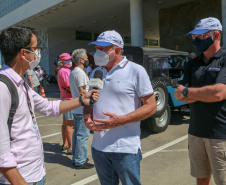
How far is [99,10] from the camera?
18188mm

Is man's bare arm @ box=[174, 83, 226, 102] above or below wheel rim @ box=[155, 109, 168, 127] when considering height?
above

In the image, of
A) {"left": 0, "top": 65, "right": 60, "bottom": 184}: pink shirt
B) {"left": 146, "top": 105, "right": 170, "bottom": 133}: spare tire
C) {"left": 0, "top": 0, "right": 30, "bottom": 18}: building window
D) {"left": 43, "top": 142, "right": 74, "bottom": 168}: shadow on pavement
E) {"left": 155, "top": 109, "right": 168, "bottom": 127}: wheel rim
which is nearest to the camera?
{"left": 0, "top": 65, "right": 60, "bottom": 184}: pink shirt

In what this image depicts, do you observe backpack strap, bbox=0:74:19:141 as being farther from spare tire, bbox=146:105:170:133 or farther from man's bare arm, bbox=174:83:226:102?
spare tire, bbox=146:105:170:133

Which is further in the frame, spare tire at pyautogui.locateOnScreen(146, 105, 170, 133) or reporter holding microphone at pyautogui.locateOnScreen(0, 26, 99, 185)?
spare tire at pyautogui.locateOnScreen(146, 105, 170, 133)

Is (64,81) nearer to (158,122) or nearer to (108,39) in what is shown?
(108,39)

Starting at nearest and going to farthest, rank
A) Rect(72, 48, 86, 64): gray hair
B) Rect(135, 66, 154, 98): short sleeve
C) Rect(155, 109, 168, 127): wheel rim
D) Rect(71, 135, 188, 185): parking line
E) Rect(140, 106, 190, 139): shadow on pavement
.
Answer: Rect(135, 66, 154, 98): short sleeve, Rect(71, 135, 188, 185): parking line, Rect(72, 48, 86, 64): gray hair, Rect(155, 109, 168, 127): wheel rim, Rect(140, 106, 190, 139): shadow on pavement

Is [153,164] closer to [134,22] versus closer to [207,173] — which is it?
[207,173]

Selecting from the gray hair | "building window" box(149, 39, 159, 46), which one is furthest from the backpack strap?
"building window" box(149, 39, 159, 46)

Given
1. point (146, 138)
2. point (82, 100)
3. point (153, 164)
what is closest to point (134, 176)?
point (82, 100)

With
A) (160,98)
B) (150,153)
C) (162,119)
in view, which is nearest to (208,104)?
(150,153)

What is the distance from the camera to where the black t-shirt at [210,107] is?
7.55 feet

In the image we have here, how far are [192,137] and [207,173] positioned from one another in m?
0.41

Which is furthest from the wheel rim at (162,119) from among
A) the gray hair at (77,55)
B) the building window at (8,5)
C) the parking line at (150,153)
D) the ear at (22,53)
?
the building window at (8,5)

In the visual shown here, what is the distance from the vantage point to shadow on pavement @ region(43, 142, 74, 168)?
4.51 metres
